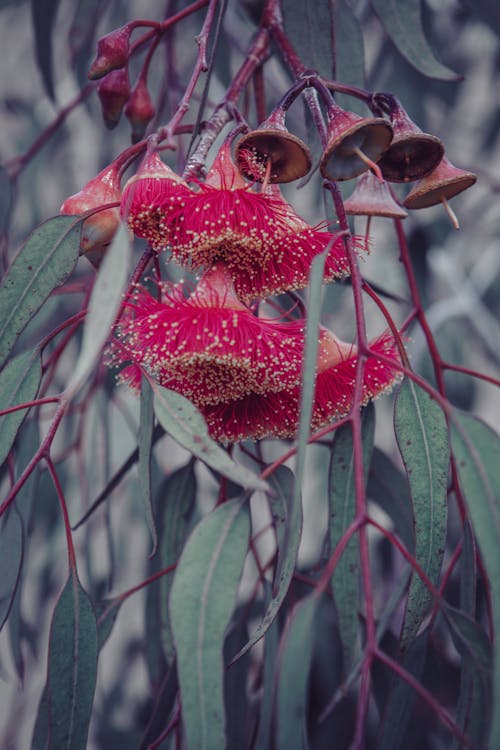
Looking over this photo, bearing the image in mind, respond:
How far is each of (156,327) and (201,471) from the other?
3.96ft

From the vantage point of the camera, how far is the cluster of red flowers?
65 centimetres

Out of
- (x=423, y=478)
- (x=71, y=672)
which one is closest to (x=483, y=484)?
(x=423, y=478)

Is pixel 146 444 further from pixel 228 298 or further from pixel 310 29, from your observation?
pixel 310 29

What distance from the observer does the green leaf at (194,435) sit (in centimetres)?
53

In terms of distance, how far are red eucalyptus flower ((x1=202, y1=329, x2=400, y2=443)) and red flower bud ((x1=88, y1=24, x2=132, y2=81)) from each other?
335 mm

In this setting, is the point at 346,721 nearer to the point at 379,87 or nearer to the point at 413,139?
the point at 413,139

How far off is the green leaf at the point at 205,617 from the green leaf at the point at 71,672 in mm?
186

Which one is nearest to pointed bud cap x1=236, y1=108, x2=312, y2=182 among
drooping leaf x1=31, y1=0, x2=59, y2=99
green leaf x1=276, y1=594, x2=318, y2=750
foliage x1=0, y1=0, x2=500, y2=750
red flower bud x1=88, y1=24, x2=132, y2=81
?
foliage x1=0, y1=0, x2=500, y2=750

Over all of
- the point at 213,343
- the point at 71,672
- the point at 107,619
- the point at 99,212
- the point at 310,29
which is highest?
the point at 310,29

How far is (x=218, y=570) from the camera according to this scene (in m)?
0.56

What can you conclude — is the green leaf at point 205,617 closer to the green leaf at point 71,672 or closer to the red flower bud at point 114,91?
the green leaf at point 71,672

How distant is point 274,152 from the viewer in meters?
0.64

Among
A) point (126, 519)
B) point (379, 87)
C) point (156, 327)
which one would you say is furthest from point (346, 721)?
Answer: point (379, 87)

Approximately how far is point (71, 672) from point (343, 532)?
0.27 meters
